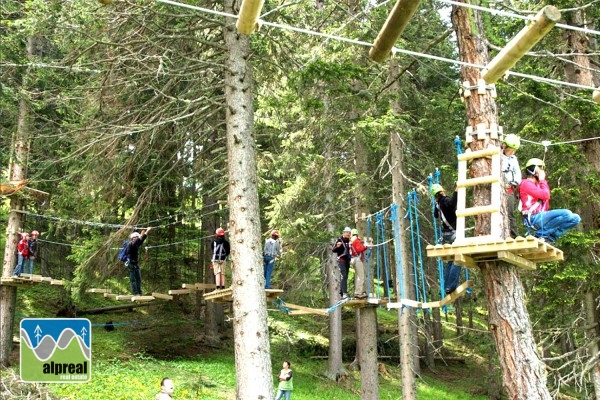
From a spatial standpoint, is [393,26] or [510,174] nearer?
[393,26]

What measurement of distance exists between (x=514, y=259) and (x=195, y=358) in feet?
42.9

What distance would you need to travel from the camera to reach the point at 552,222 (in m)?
6.70

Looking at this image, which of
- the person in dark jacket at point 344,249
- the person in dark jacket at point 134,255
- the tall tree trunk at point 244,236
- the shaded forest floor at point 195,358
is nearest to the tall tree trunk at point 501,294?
the tall tree trunk at point 244,236

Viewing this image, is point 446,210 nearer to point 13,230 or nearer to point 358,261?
point 358,261

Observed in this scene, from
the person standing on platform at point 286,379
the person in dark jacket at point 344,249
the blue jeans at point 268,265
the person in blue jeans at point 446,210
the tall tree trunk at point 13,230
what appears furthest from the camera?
the tall tree trunk at point 13,230

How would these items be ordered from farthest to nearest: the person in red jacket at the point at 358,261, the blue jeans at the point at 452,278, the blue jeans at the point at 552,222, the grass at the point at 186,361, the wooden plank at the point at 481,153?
the grass at the point at 186,361
the person in red jacket at the point at 358,261
the blue jeans at the point at 452,278
the blue jeans at the point at 552,222
the wooden plank at the point at 481,153

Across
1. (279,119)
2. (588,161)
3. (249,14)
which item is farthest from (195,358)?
(249,14)

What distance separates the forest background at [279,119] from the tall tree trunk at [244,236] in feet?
1.62

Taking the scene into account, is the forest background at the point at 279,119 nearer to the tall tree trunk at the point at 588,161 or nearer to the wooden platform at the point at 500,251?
the tall tree trunk at the point at 588,161

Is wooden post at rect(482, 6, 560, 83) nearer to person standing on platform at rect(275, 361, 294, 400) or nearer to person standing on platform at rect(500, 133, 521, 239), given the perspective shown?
person standing on platform at rect(500, 133, 521, 239)

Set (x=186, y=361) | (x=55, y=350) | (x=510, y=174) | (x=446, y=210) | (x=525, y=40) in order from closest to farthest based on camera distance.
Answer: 1. (x=55, y=350)
2. (x=525, y=40)
3. (x=510, y=174)
4. (x=446, y=210)
5. (x=186, y=361)

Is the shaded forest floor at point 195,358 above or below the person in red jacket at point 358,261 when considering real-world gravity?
below

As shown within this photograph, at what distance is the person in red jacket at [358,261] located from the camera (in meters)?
11.6

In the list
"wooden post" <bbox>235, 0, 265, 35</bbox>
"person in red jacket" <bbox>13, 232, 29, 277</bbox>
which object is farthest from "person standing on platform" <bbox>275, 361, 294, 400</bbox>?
"wooden post" <bbox>235, 0, 265, 35</bbox>
